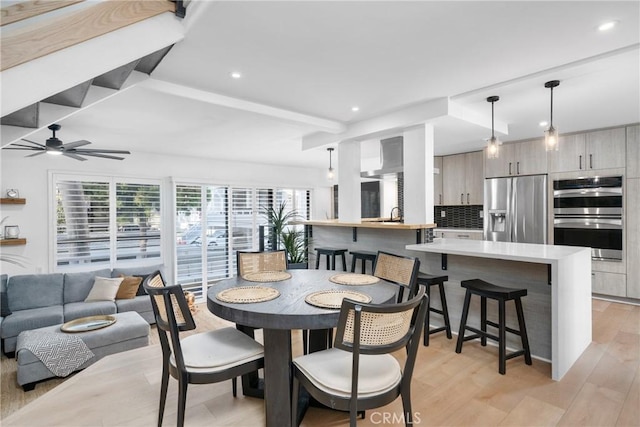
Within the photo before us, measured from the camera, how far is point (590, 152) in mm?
4504

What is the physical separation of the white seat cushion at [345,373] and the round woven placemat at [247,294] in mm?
431

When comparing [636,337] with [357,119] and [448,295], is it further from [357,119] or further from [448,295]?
[357,119]

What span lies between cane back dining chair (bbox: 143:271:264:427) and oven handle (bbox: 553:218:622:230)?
15.8 ft

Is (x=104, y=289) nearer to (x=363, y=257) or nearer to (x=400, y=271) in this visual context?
(x=363, y=257)

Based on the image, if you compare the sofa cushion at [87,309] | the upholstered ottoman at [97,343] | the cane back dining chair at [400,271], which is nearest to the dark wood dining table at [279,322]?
the cane back dining chair at [400,271]

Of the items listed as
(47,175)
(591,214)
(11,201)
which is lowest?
(591,214)

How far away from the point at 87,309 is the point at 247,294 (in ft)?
10.3

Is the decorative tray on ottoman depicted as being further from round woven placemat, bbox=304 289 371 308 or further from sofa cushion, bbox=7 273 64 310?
round woven placemat, bbox=304 289 371 308

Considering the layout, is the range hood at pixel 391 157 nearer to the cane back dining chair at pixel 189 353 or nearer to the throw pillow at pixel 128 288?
the cane back dining chair at pixel 189 353

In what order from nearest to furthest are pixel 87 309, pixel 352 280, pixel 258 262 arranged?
pixel 352 280 < pixel 258 262 < pixel 87 309

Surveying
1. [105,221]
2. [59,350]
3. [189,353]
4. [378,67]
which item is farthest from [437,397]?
[105,221]

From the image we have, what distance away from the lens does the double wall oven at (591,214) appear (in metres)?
4.33

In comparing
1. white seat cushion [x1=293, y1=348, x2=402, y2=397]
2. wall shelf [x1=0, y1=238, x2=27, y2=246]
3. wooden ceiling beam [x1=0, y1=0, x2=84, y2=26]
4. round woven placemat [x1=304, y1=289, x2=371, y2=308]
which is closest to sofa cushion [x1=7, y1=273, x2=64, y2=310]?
wall shelf [x1=0, y1=238, x2=27, y2=246]

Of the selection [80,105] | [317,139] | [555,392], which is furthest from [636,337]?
[80,105]
